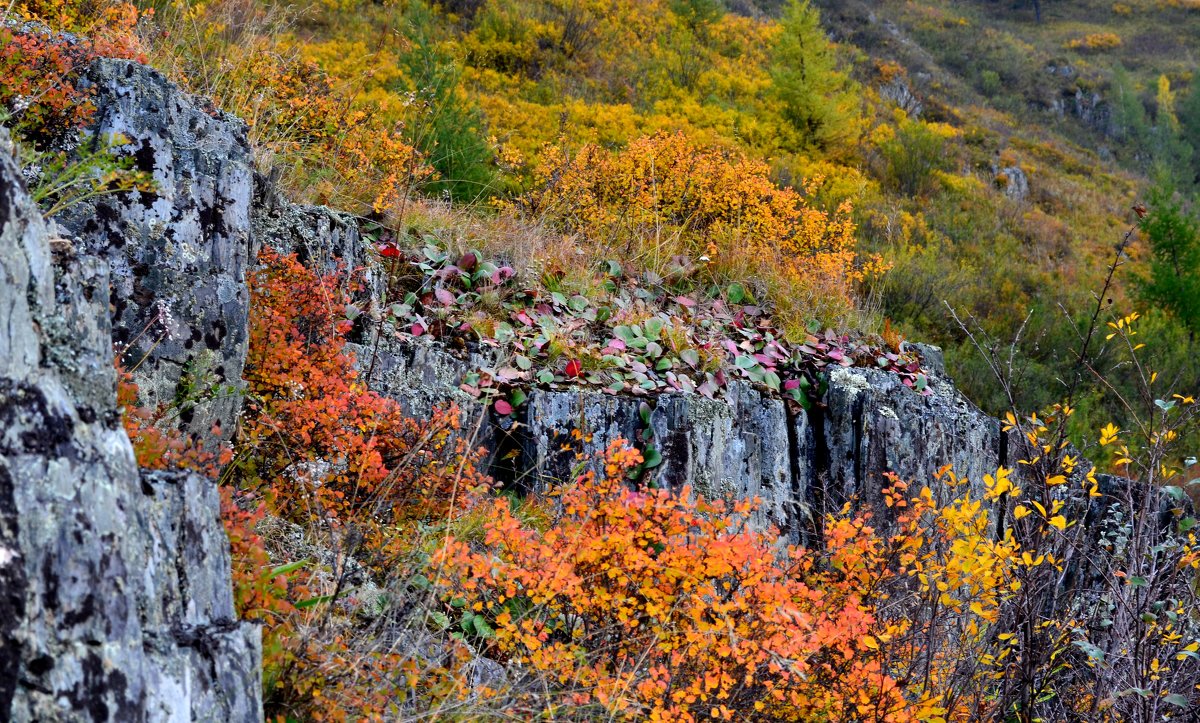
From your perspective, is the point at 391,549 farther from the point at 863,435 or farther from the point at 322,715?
the point at 863,435

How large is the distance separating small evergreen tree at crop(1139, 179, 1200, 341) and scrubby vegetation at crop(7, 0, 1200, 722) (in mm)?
71

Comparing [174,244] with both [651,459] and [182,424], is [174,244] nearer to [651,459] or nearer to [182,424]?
[182,424]

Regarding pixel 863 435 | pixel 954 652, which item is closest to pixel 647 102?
pixel 863 435

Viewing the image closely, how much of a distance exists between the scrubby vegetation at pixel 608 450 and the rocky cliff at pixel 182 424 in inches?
5.8

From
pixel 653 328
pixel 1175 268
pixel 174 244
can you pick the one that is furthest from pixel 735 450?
pixel 1175 268

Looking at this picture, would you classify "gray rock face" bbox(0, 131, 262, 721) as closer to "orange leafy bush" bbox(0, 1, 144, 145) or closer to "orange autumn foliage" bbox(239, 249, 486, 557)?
"orange autumn foliage" bbox(239, 249, 486, 557)

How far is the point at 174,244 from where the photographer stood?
127 inches

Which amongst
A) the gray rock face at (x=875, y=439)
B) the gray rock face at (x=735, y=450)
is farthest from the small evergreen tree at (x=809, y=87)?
the gray rock face at (x=735, y=450)

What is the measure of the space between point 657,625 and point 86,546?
1830 millimetres

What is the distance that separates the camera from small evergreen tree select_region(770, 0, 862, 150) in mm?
14109

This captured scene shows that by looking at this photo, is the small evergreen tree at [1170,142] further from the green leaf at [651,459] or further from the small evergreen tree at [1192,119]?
the green leaf at [651,459]

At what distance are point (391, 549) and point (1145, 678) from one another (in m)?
2.75

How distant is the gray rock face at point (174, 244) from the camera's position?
10.2ft

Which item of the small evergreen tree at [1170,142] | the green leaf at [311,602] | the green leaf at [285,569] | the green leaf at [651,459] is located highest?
the green leaf at [285,569]
